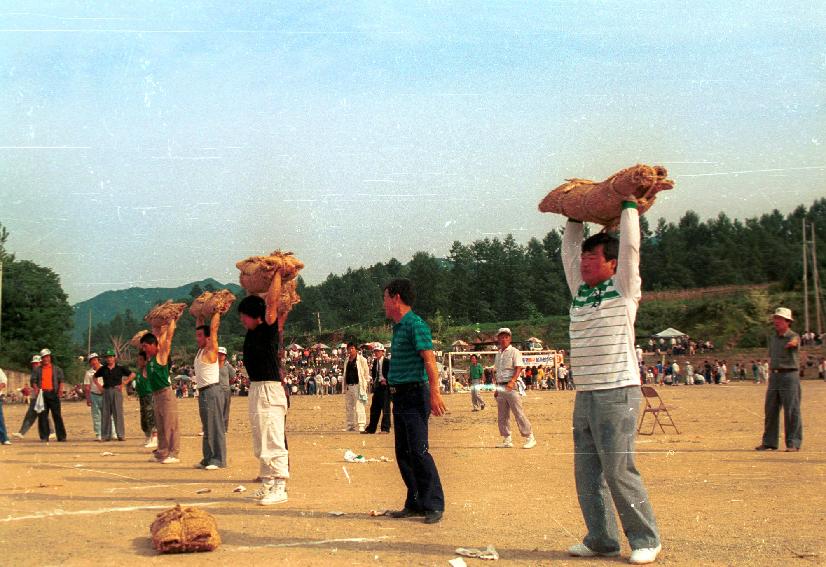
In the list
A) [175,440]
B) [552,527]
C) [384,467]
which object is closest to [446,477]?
[384,467]

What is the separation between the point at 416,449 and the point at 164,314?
26.3 feet

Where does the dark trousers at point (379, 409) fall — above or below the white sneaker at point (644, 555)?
below

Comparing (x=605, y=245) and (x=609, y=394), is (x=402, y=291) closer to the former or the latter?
(x=605, y=245)

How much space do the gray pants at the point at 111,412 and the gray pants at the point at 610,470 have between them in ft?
49.9

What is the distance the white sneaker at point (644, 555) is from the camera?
582 centimetres

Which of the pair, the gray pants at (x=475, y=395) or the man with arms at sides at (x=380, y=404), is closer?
the man with arms at sides at (x=380, y=404)

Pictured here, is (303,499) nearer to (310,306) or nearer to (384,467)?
(384,467)

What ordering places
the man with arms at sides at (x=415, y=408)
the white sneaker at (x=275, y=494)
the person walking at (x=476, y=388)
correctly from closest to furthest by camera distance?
the man with arms at sides at (x=415, y=408), the white sneaker at (x=275, y=494), the person walking at (x=476, y=388)

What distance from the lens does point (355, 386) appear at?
758 inches

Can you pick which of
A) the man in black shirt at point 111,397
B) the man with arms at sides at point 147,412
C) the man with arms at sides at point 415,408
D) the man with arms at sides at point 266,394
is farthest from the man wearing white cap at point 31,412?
the man with arms at sides at point 415,408

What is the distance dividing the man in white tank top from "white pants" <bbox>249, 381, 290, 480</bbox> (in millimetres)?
3501

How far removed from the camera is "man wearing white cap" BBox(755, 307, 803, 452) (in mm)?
13250

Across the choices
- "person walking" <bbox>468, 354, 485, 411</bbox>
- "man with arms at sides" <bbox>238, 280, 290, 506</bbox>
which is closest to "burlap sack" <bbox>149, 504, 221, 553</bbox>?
"man with arms at sides" <bbox>238, 280, 290, 506</bbox>

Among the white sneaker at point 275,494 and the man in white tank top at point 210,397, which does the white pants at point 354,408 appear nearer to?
the man in white tank top at point 210,397
